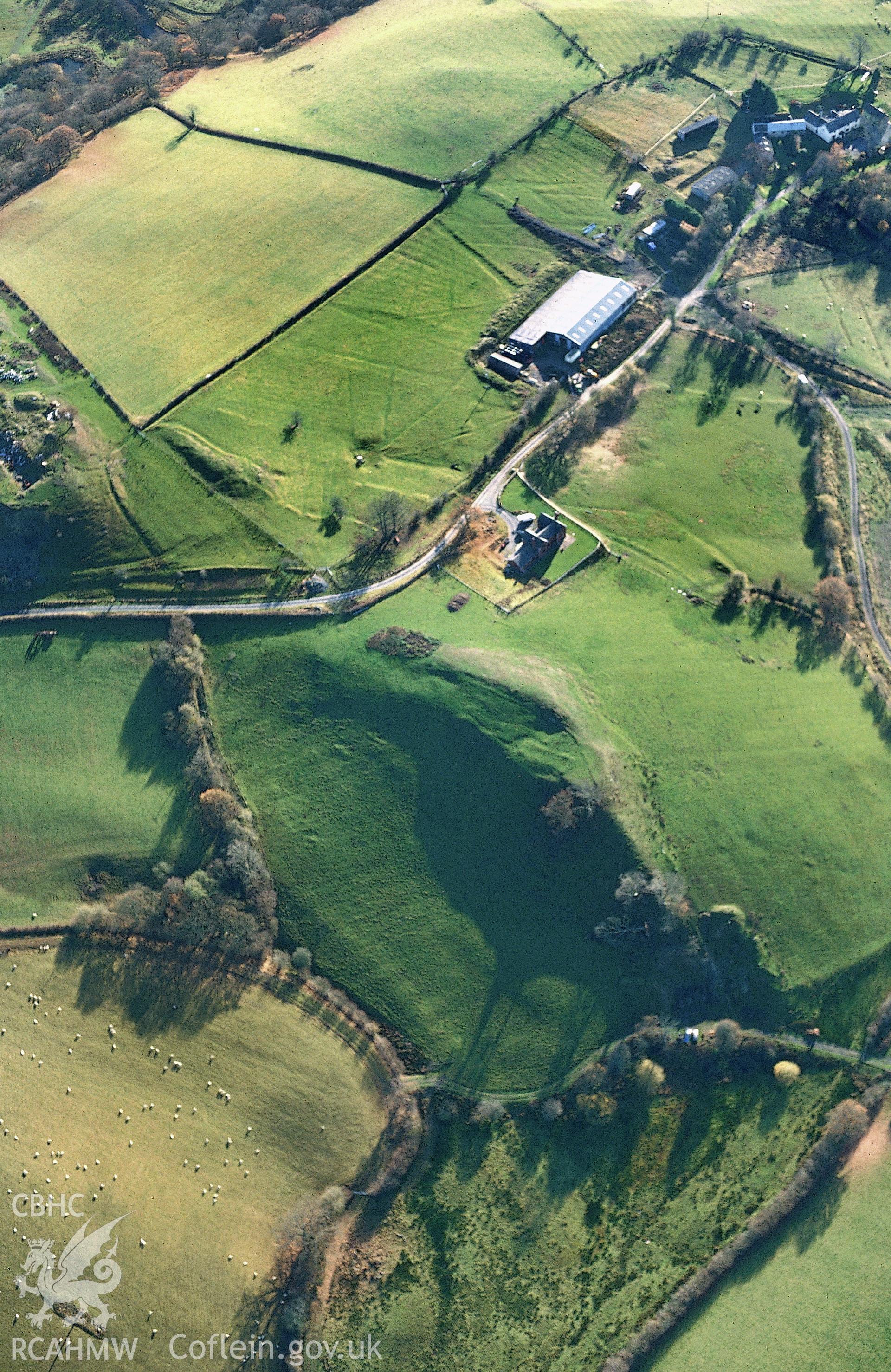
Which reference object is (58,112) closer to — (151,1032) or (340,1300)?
(151,1032)

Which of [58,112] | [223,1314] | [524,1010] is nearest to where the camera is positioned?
[223,1314]

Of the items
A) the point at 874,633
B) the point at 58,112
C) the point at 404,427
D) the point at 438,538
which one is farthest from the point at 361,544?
the point at 58,112

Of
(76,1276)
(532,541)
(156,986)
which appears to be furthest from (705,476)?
(76,1276)

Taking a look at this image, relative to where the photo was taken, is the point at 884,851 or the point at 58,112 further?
the point at 58,112

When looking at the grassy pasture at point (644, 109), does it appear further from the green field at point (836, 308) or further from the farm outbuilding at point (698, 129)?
the green field at point (836, 308)

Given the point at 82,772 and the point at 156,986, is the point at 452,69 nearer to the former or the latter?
the point at 82,772

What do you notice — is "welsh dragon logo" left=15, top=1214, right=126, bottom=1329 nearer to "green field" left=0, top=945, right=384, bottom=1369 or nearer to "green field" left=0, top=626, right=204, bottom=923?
"green field" left=0, top=945, right=384, bottom=1369
